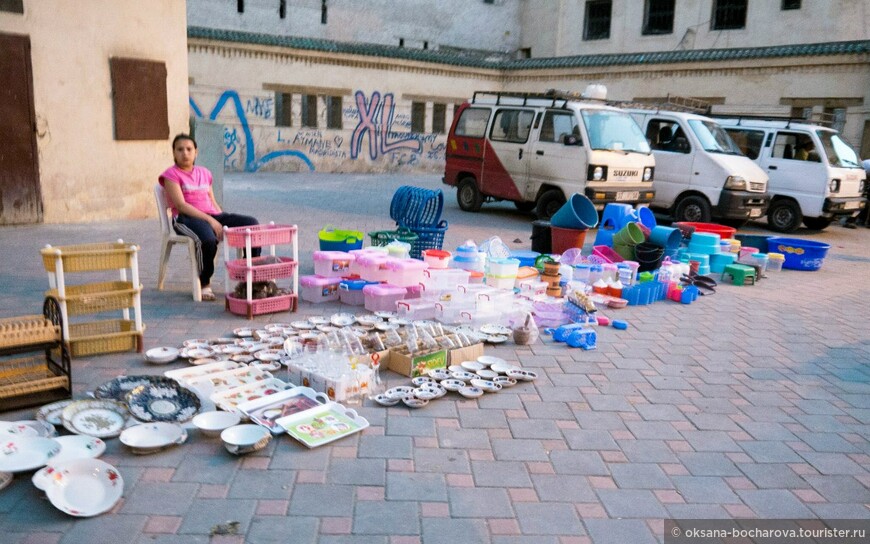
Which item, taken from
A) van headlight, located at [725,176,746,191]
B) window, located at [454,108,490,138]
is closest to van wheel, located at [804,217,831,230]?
van headlight, located at [725,176,746,191]

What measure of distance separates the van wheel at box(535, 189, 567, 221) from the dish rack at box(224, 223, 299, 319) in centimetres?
644

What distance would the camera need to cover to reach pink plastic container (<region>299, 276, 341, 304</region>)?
6270 mm

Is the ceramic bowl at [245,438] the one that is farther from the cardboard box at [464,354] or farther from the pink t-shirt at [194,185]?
the pink t-shirt at [194,185]

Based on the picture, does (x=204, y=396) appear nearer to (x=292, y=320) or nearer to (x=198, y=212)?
(x=292, y=320)

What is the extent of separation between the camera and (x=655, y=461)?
361cm

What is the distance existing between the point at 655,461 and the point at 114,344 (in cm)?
369

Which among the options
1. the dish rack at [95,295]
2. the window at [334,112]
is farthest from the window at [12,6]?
the window at [334,112]

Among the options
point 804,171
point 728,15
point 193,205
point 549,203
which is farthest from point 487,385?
point 728,15

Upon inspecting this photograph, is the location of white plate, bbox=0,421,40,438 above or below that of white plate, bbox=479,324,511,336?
below

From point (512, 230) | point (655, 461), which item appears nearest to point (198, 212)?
point (655, 461)

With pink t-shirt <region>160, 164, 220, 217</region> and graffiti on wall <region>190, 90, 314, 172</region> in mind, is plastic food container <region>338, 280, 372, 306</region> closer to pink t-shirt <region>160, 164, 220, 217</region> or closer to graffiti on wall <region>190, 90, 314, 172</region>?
pink t-shirt <region>160, 164, 220, 217</region>

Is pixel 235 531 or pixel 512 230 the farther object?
pixel 512 230

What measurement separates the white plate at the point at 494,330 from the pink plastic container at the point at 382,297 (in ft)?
2.95

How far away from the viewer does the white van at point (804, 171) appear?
1192 cm
